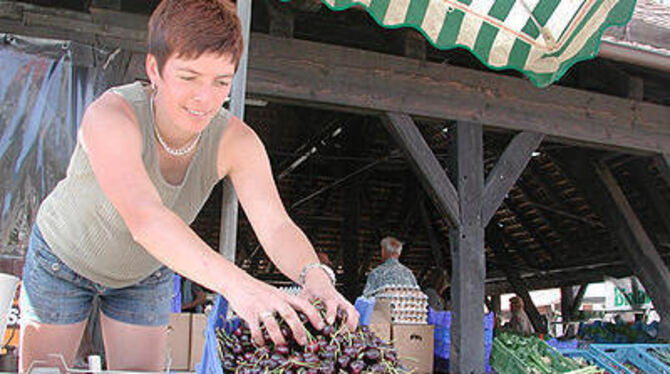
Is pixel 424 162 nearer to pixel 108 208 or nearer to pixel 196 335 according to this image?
pixel 196 335

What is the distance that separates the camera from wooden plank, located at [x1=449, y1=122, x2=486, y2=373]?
5168 mm

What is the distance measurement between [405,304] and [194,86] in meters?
4.42

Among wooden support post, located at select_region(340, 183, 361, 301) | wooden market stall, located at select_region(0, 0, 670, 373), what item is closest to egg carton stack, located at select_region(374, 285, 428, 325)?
wooden market stall, located at select_region(0, 0, 670, 373)

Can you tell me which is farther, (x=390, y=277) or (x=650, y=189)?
(x=650, y=189)

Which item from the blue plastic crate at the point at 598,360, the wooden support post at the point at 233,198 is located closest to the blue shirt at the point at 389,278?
the blue plastic crate at the point at 598,360

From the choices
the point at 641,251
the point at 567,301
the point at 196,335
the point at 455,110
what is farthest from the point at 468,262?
the point at 567,301

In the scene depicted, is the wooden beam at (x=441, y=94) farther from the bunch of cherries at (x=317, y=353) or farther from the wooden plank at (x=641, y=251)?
the bunch of cherries at (x=317, y=353)

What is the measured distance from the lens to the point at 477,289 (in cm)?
525

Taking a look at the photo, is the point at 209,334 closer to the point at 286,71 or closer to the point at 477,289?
the point at 286,71

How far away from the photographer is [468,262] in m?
5.27

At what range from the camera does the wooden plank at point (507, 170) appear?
5469mm

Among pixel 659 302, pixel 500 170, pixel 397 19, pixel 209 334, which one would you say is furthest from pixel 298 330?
pixel 659 302

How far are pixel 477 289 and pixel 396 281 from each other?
0.72 metres

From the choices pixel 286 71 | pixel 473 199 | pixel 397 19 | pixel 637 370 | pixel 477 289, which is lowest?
pixel 637 370
